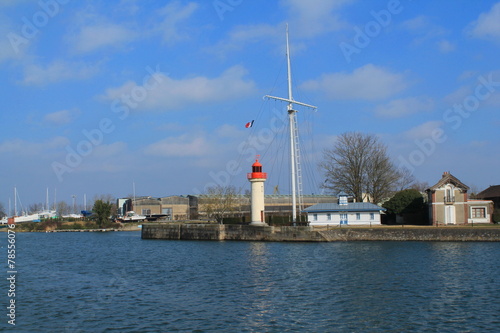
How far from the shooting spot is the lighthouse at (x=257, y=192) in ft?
192

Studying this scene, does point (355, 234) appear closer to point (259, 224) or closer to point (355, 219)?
point (355, 219)

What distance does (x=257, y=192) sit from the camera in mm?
59281

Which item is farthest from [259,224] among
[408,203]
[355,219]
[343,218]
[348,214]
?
[408,203]

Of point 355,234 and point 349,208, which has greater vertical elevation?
point 349,208

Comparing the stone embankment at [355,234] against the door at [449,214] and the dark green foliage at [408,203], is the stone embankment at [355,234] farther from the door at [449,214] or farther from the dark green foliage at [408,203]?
the dark green foliage at [408,203]

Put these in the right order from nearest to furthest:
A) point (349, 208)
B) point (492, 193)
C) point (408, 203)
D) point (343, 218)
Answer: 1. point (349, 208)
2. point (343, 218)
3. point (408, 203)
4. point (492, 193)

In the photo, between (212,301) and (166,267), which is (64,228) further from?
(212,301)

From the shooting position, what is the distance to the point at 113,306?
2286cm

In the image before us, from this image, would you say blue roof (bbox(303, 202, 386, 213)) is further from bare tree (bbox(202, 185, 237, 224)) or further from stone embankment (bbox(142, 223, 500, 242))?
bare tree (bbox(202, 185, 237, 224))

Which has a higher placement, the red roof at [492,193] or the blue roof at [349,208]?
the red roof at [492,193]

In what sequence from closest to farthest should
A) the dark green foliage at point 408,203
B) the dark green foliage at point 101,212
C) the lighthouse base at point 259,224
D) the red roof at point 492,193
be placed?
the lighthouse base at point 259,224 → the dark green foliage at point 408,203 → the red roof at point 492,193 → the dark green foliage at point 101,212

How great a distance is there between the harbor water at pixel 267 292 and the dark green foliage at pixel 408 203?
20.9 metres

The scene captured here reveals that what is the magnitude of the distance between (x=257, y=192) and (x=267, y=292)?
111 ft

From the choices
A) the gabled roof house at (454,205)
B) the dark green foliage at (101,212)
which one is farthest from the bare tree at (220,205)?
the gabled roof house at (454,205)
